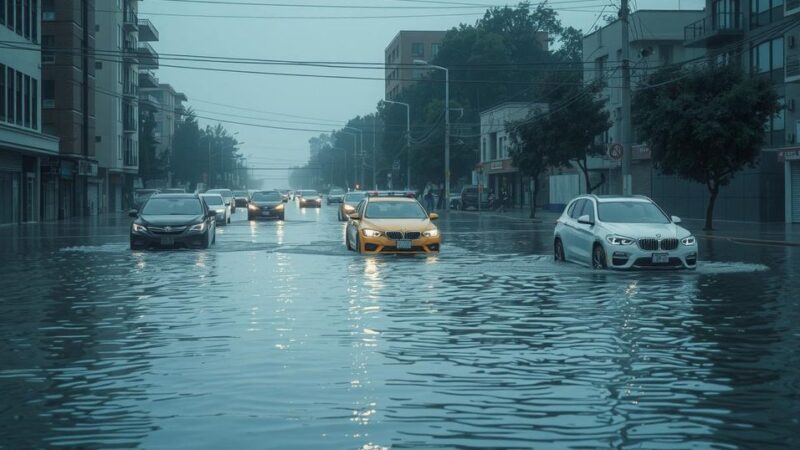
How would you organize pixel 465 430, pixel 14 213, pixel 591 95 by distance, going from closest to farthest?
1. pixel 465 430
2. pixel 14 213
3. pixel 591 95

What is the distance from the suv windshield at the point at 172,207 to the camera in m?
30.1

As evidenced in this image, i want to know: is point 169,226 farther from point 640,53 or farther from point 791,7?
point 640,53

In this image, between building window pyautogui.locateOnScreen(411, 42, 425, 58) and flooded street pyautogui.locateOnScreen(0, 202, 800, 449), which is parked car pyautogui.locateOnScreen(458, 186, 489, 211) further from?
building window pyautogui.locateOnScreen(411, 42, 425, 58)

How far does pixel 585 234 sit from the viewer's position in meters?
22.4

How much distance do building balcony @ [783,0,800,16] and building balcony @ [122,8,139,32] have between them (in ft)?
190

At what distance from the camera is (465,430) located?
24.0 feet

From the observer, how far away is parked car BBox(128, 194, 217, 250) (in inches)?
1136

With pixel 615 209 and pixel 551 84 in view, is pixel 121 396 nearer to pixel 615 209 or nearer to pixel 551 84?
pixel 615 209

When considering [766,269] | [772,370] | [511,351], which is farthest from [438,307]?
[766,269]

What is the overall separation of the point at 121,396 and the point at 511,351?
401 cm

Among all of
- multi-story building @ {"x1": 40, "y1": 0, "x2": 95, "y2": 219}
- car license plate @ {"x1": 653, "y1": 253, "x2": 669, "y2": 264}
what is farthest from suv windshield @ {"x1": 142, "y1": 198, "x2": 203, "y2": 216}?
multi-story building @ {"x1": 40, "y1": 0, "x2": 95, "y2": 219}

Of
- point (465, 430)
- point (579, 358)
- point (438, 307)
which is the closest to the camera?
point (465, 430)

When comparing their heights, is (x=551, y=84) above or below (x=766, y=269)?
above

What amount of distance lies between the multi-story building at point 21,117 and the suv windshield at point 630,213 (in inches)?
1268
